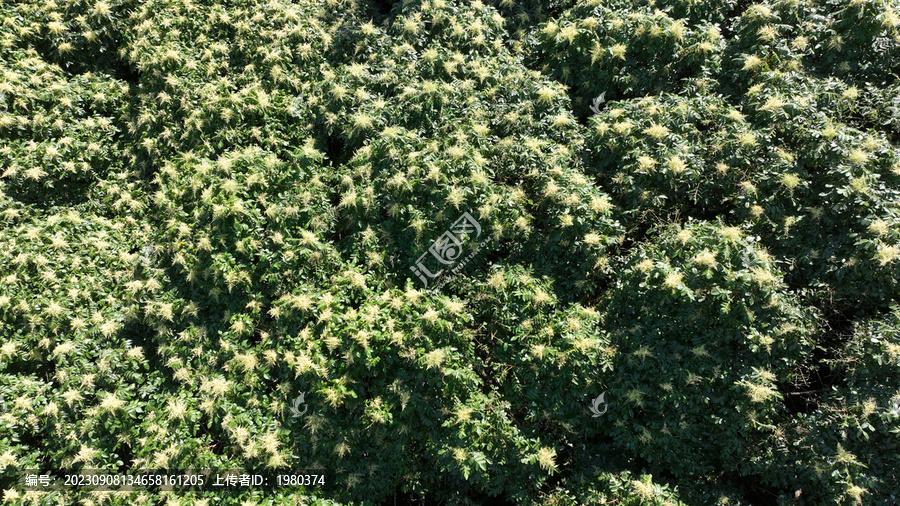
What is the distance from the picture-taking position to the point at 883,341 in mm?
6008

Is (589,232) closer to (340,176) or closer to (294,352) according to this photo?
(340,176)

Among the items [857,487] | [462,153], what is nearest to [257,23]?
[462,153]

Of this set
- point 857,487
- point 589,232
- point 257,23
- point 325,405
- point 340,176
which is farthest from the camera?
point 257,23

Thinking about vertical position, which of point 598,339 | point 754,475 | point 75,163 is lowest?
point 754,475

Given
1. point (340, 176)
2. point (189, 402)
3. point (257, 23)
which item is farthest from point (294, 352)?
point (257, 23)

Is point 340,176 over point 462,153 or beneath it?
beneath

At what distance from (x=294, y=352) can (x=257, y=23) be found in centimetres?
657

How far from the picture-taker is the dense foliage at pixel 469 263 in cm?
641

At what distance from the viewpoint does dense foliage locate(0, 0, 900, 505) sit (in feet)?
21.0

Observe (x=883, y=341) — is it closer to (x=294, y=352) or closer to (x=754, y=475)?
(x=754, y=475)

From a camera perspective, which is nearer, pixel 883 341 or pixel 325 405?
pixel 883 341

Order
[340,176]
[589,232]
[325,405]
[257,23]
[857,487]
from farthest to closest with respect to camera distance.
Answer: [257,23]
[340,176]
[589,232]
[325,405]
[857,487]

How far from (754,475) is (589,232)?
13.9 ft

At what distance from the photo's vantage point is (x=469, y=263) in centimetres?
771
